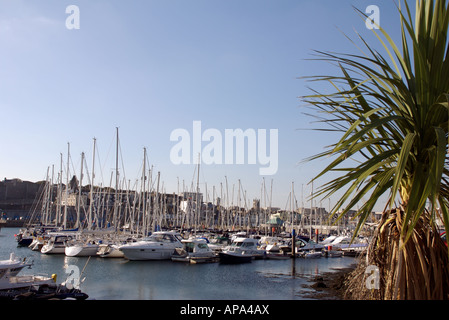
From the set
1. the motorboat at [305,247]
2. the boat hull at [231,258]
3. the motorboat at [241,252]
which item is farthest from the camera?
the motorboat at [305,247]

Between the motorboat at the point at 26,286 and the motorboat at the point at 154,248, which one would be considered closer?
the motorboat at the point at 26,286

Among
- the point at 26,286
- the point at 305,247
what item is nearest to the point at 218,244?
the point at 305,247

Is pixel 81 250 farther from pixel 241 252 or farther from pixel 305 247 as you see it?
pixel 305 247

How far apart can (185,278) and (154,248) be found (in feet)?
36.8

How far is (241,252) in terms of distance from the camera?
47406 millimetres

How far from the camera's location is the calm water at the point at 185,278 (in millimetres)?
26172

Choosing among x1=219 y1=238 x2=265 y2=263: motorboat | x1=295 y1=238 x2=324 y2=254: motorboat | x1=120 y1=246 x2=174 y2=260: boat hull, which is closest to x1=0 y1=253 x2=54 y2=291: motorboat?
x1=120 y1=246 x2=174 y2=260: boat hull

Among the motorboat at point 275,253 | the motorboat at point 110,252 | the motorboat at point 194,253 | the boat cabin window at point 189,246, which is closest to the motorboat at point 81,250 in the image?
the motorboat at point 110,252

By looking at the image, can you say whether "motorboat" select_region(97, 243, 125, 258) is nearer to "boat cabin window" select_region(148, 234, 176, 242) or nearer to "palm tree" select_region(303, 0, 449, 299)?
"boat cabin window" select_region(148, 234, 176, 242)

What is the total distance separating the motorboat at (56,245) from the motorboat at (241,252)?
21313 millimetres

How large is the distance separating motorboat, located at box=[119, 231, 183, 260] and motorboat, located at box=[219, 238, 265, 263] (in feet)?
19.0

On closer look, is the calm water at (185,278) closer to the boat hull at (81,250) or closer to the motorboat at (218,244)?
the boat hull at (81,250)

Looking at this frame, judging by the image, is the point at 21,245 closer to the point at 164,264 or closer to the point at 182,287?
the point at 164,264
